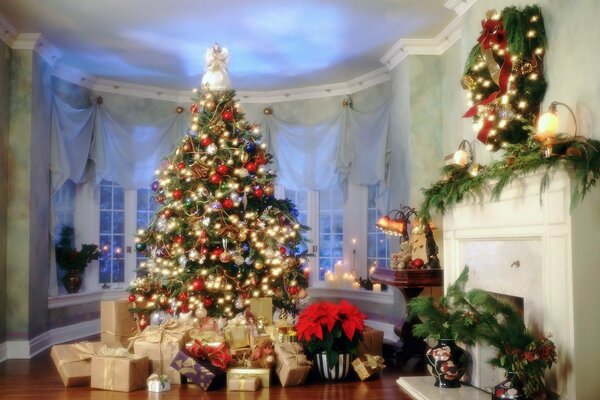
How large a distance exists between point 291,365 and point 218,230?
5.38 ft

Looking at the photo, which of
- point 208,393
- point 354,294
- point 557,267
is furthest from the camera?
point 354,294

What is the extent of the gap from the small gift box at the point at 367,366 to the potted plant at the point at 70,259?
3.68 meters

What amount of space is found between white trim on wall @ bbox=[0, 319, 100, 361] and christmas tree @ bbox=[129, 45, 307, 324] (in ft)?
3.75

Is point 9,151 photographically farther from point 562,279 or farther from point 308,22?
point 562,279

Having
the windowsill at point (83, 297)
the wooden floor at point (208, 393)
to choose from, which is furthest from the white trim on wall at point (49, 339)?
the wooden floor at point (208, 393)

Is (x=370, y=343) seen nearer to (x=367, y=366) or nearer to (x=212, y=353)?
(x=367, y=366)

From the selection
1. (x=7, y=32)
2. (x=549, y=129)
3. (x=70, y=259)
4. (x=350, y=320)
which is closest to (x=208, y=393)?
(x=350, y=320)

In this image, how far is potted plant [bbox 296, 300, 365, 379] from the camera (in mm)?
4875

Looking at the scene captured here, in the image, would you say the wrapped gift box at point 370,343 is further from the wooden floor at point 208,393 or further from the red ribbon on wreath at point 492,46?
the red ribbon on wreath at point 492,46

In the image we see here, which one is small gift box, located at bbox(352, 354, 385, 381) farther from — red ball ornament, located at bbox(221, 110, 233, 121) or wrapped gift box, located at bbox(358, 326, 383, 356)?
red ball ornament, located at bbox(221, 110, 233, 121)

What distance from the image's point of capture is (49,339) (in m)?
6.74

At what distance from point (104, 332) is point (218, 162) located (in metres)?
1.78

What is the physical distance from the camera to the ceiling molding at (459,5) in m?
5.19

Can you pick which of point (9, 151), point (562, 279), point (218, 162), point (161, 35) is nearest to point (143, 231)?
point (218, 162)
